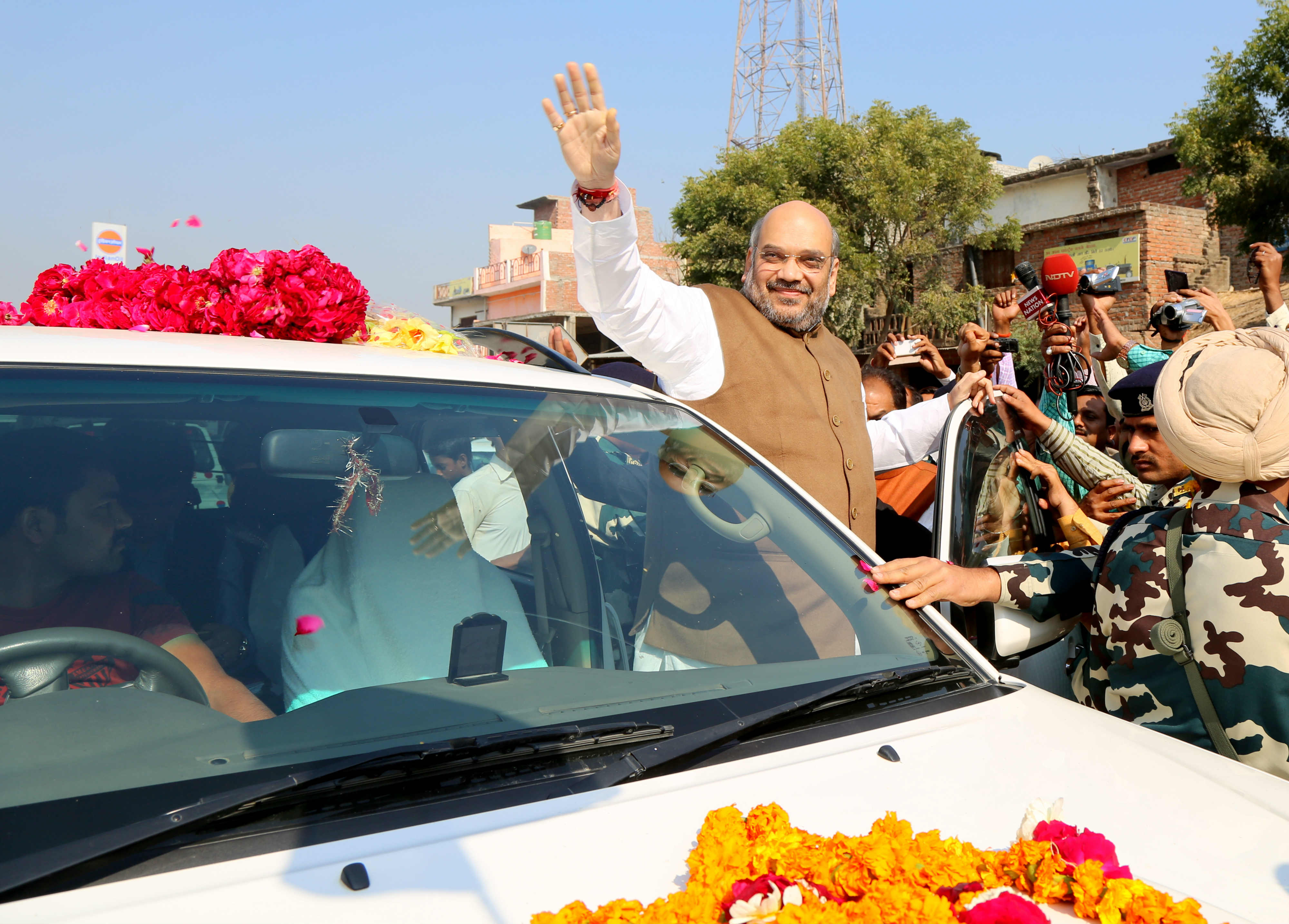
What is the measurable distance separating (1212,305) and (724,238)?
18338mm

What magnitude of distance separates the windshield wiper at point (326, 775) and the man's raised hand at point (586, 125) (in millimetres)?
1411

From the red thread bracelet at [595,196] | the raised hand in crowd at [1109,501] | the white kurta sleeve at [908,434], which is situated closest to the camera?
the red thread bracelet at [595,196]

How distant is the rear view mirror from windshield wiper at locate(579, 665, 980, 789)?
74 centimetres

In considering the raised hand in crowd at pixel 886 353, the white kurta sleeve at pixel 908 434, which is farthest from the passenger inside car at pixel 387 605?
the raised hand in crowd at pixel 886 353

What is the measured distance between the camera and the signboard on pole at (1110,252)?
70.9 ft

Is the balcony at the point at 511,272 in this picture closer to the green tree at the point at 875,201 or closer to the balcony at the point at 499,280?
the balcony at the point at 499,280

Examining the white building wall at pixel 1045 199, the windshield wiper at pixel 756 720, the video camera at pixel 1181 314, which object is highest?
the white building wall at pixel 1045 199

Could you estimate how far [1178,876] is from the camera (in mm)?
1213

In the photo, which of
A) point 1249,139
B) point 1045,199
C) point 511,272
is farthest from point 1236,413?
point 511,272

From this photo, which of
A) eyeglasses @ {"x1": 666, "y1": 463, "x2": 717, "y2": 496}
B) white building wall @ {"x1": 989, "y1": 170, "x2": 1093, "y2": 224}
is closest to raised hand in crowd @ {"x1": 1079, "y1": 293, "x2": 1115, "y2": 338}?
eyeglasses @ {"x1": 666, "y1": 463, "x2": 717, "y2": 496}

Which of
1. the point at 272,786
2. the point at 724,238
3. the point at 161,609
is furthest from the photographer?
the point at 724,238

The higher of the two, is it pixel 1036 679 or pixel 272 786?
pixel 272 786

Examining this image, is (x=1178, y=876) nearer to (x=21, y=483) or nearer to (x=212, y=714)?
(x=212, y=714)

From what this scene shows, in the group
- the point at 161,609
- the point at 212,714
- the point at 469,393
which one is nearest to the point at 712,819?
the point at 212,714
